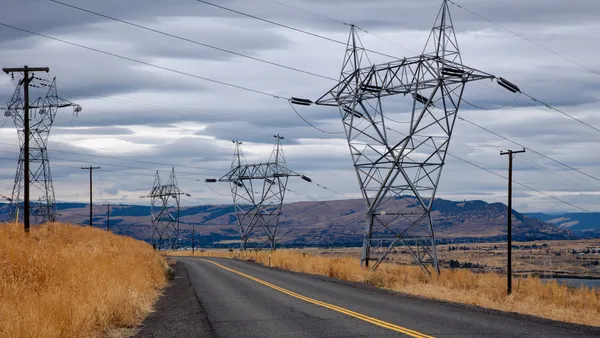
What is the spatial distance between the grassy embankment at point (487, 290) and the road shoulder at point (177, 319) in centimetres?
972

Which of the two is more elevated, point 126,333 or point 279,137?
point 279,137

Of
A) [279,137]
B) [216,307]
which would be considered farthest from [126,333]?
[279,137]

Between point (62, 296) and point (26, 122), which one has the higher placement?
point (26, 122)

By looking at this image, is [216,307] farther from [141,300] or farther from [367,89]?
[367,89]

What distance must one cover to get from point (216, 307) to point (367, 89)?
1987cm

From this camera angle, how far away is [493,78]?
34812 mm

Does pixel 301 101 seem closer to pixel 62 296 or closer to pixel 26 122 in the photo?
pixel 26 122

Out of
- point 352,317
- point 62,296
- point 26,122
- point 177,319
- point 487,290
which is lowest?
point 487,290

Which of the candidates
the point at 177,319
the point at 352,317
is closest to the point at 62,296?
the point at 177,319

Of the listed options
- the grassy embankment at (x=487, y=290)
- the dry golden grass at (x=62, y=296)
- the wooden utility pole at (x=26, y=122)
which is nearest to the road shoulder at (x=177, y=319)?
the dry golden grass at (x=62, y=296)

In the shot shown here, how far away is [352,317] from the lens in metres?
18.4

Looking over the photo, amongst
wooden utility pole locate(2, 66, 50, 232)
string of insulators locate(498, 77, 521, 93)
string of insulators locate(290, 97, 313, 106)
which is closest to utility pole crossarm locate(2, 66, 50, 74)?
wooden utility pole locate(2, 66, 50, 232)

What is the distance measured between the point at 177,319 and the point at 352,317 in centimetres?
464

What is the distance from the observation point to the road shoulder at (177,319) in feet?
51.6
